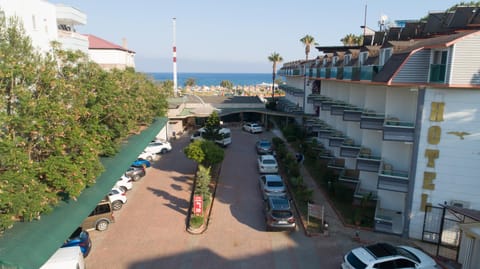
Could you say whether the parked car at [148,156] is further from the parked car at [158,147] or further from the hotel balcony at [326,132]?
the hotel balcony at [326,132]

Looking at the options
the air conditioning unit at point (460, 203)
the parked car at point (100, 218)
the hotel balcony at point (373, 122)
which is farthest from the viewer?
the hotel balcony at point (373, 122)

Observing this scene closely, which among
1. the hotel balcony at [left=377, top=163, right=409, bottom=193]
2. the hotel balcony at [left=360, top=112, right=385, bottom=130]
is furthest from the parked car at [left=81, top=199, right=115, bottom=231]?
the hotel balcony at [left=360, top=112, right=385, bottom=130]

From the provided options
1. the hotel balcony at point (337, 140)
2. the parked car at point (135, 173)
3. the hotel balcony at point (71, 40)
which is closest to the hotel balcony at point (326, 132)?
the hotel balcony at point (337, 140)

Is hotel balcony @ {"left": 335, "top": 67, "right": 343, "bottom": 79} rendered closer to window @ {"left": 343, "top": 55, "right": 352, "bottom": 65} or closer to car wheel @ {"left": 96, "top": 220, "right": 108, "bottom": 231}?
window @ {"left": 343, "top": 55, "right": 352, "bottom": 65}

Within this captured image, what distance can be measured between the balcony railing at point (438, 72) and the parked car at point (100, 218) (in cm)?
1857

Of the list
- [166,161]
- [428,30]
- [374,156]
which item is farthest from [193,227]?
[428,30]

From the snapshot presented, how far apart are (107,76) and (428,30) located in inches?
788

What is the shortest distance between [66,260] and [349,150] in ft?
59.6

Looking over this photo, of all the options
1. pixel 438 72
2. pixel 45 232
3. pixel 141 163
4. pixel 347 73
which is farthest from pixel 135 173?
pixel 438 72

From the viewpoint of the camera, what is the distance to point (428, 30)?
22062mm

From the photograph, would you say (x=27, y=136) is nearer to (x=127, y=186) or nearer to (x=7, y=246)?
(x=7, y=246)

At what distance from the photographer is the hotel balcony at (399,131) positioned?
17.8 m

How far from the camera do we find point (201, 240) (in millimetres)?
18469

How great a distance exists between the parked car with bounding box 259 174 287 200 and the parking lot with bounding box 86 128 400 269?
0.87m
